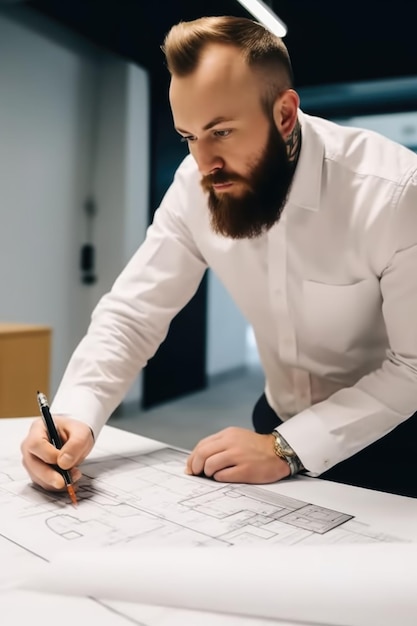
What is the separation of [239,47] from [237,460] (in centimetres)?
66

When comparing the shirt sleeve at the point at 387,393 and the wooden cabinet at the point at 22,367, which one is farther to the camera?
the wooden cabinet at the point at 22,367

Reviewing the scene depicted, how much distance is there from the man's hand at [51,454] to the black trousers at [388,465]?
0.54 m

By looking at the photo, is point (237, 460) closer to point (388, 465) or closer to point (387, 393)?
point (387, 393)

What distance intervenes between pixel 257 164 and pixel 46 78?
302 cm

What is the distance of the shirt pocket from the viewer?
1.09 m

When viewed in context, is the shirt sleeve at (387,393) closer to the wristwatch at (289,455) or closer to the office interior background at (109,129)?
the wristwatch at (289,455)

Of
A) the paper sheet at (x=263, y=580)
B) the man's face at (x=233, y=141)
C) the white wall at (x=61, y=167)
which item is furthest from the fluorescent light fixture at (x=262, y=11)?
the paper sheet at (x=263, y=580)

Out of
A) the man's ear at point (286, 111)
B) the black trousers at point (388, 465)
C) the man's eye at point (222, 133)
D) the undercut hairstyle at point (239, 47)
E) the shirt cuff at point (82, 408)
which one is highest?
the undercut hairstyle at point (239, 47)

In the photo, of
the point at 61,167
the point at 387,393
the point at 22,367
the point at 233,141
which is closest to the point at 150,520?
the point at 387,393

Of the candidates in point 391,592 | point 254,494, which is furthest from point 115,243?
point 391,592

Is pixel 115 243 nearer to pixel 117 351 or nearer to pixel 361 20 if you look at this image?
pixel 361 20

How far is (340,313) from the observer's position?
1125mm

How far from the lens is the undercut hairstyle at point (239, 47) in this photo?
92 centimetres

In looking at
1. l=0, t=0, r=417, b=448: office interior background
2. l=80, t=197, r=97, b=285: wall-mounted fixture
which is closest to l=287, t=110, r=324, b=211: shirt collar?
l=0, t=0, r=417, b=448: office interior background
